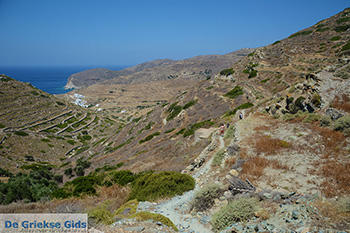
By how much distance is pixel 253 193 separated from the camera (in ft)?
23.5

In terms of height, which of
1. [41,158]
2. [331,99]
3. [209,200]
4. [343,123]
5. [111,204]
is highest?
[331,99]

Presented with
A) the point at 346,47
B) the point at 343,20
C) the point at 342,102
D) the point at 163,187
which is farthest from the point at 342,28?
the point at 163,187

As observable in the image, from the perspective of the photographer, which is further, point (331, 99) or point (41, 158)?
point (41, 158)

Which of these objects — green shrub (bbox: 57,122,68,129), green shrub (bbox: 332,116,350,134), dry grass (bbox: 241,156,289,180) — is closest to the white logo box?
dry grass (bbox: 241,156,289,180)

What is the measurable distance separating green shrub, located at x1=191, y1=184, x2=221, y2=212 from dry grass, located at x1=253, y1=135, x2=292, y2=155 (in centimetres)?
409

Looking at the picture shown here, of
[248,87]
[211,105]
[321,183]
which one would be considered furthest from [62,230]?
[248,87]

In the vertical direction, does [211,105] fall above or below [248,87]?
below

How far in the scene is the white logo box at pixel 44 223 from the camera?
5.59 m

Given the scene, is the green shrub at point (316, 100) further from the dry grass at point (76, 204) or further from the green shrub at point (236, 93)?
the green shrub at point (236, 93)

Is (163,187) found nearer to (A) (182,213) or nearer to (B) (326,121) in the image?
(A) (182,213)

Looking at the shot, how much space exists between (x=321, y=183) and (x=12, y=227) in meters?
10.2

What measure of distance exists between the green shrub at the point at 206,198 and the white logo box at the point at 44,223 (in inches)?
164

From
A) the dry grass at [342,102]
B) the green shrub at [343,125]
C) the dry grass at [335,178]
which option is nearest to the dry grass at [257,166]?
the dry grass at [335,178]

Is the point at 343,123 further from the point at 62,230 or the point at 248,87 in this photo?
the point at 248,87
